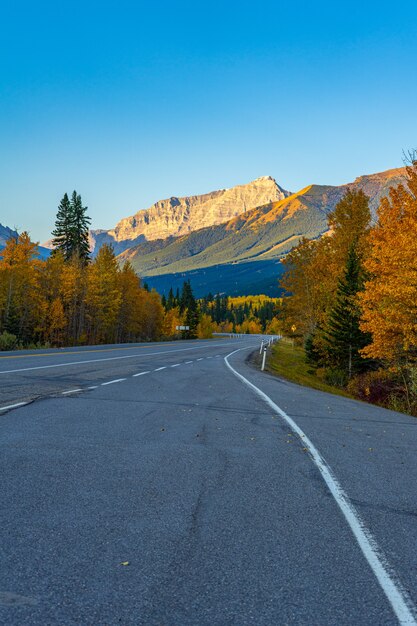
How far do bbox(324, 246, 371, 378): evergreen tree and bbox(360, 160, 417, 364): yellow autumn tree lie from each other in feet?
22.7

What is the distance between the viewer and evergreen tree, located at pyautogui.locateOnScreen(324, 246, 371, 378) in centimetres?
3056

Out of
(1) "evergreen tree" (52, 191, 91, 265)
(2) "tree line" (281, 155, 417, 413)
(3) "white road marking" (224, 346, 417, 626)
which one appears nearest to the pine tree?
(1) "evergreen tree" (52, 191, 91, 265)

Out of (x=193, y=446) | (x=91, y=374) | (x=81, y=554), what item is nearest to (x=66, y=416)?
(x=193, y=446)

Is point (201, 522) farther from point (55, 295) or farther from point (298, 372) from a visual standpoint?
point (55, 295)

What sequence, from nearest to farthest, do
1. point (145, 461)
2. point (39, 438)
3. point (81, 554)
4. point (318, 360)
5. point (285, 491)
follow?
point (81, 554) → point (285, 491) → point (145, 461) → point (39, 438) → point (318, 360)

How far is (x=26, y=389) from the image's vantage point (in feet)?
35.0

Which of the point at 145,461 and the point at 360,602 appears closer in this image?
the point at 360,602

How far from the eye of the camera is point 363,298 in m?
21.2

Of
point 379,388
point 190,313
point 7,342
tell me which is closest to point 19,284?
point 7,342

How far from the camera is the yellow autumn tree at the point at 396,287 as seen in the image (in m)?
18.0

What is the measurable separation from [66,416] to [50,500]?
396cm

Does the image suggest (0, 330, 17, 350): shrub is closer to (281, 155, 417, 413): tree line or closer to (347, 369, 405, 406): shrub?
(347, 369, 405, 406): shrub

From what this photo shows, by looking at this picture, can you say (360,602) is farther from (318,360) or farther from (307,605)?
(318,360)

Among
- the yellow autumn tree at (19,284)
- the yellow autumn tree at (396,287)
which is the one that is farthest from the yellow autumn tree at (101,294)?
the yellow autumn tree at (396,287)
